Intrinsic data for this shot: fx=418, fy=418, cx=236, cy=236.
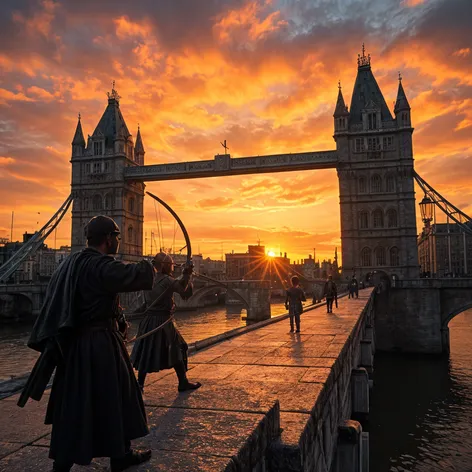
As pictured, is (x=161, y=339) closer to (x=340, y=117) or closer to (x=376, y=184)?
(x=376, y=184)

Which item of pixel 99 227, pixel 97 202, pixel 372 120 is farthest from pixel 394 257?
pixel 99 227

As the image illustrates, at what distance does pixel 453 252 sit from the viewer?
335ft

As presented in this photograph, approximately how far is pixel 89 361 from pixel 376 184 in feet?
122

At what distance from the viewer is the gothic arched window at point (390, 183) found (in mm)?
36344

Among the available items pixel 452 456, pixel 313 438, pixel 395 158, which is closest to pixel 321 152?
pixel 395 158

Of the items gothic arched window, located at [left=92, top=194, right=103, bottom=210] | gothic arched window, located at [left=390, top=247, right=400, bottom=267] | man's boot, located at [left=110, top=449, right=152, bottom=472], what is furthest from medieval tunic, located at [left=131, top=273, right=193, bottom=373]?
gothic arched window, located at [left=92, top=194, right=103, bottom=210]

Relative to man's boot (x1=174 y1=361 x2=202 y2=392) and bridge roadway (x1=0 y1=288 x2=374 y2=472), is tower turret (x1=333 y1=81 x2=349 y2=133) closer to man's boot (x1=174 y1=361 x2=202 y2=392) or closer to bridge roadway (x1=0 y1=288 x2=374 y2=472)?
bridge roadway (x1=0 y1=288 x2=374 y2=472)

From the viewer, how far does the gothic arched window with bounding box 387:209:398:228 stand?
36.2 meters

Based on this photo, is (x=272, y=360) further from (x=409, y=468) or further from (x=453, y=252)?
(x=453, y=252)

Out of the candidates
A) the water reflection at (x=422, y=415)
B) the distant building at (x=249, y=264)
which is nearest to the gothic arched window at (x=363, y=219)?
the water reflection at (x=422, y=415)

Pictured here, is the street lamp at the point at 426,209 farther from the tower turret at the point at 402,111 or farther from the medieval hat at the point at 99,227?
the medieval hat at the point at 99,227

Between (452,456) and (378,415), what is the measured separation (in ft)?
12.7

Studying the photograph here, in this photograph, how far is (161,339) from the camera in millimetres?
4738

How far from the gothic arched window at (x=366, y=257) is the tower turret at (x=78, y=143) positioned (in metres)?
31.8
